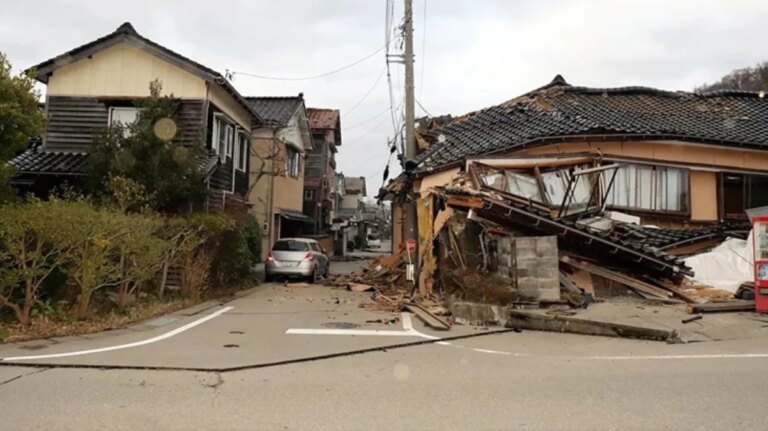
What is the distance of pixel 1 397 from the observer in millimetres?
5242

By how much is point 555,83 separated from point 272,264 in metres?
11.8

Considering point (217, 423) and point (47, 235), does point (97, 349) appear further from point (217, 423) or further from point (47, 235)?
point (217, 423)

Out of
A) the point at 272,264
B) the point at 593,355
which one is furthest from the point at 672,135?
the point at 272,264

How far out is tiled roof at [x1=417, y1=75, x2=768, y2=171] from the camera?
14859 millimetres

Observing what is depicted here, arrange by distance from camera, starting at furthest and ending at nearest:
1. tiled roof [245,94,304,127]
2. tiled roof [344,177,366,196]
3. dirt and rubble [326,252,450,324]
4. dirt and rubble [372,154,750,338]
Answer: tiled roof [344,177,366,196] → tiled roof [245,94,304,127] → dirt and rubble [326,252,450,324] → dirt and rubble [372,154,750,338]

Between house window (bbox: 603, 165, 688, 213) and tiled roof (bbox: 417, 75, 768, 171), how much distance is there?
0.97 metres

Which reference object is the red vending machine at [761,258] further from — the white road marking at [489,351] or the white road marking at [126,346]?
the white road marking at [126,346]

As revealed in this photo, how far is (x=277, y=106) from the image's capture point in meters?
27.9

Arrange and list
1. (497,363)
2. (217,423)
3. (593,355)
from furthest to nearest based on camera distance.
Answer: (593,355), (497,363), (217,423)

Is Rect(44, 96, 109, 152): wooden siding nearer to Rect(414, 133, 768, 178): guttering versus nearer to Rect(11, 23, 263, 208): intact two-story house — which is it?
Rect(11, 23, 263, 208): intact two-story house

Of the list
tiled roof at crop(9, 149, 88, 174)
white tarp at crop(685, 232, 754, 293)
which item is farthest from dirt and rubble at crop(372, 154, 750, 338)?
tiled roof at crop(9, 149, 88, 174)

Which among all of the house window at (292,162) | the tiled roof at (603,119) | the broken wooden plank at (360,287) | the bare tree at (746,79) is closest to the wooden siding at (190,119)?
the broken wooden plank at (360,287)

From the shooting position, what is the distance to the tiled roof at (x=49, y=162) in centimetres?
1544

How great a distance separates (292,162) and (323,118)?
41.1 feet
